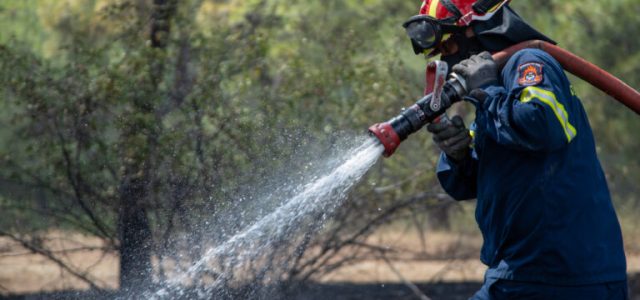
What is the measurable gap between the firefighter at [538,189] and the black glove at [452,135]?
9.4 inches

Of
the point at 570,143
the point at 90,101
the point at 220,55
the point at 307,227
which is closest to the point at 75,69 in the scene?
the point at 90,101

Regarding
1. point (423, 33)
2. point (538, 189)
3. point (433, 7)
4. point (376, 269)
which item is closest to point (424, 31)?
point (423, 33)

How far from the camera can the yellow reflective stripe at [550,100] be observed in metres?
3.07

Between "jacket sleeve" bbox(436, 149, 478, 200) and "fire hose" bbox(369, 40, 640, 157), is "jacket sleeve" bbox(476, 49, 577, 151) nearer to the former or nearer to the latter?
"fire hose" bbox(369, 40, 640, 157)

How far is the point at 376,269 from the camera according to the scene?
23.2 feet

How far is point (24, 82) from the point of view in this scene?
5.76 meters

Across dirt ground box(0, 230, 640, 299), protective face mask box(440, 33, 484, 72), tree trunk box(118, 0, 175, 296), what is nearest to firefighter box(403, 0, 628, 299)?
protective face mask box(440, 33, 484, 72)

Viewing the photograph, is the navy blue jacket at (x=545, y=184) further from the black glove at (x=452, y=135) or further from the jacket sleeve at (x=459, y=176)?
the jacket sleeve at (x=459, y=176)

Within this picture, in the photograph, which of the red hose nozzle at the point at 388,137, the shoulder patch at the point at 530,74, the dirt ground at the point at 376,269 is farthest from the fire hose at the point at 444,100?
the dirt ground at the point at 376,269

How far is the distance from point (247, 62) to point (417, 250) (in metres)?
2.36

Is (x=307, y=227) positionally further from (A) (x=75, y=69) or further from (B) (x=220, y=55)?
(A) (x=75, y=69)

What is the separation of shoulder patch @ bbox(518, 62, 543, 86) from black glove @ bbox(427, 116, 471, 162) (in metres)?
0.49

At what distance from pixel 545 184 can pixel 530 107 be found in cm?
32

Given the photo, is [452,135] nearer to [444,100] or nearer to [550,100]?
[444,100]
